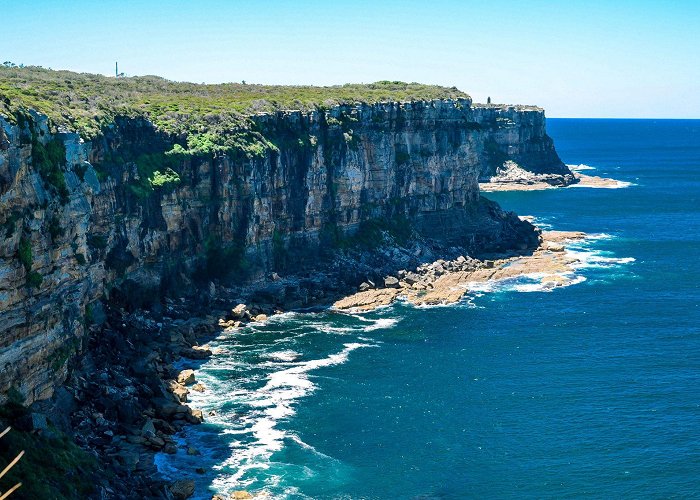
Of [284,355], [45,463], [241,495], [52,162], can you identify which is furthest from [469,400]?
[52,162]

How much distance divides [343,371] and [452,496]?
77.8 ft

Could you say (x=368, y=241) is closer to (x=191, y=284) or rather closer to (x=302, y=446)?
(x=191, y=284)

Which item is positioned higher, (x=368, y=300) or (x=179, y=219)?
(x=179, y=219)

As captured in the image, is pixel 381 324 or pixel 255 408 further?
pixel 381 324

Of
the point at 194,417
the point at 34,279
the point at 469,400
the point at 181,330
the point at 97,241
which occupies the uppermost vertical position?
the point at 34,279

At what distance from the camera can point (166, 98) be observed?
350 feet

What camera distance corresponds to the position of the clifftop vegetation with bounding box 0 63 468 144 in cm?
8150

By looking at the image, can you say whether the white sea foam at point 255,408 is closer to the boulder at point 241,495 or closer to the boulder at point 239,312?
the boulder at point 241,495

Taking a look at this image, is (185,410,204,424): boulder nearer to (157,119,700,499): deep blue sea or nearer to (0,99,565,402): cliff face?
(157,119,700,499): deep blue sea

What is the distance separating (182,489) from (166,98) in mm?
63604

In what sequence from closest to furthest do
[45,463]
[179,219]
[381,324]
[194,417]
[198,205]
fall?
[45,463] → [194,417] → [179,219] → [381,324] → [198,205]

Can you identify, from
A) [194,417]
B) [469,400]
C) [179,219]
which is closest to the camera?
[194,417]

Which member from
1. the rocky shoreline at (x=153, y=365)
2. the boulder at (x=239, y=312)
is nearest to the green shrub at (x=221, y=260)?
the rocky shoreline at (x=153, y=365)

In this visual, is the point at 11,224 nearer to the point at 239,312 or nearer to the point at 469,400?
the point at 469,400
